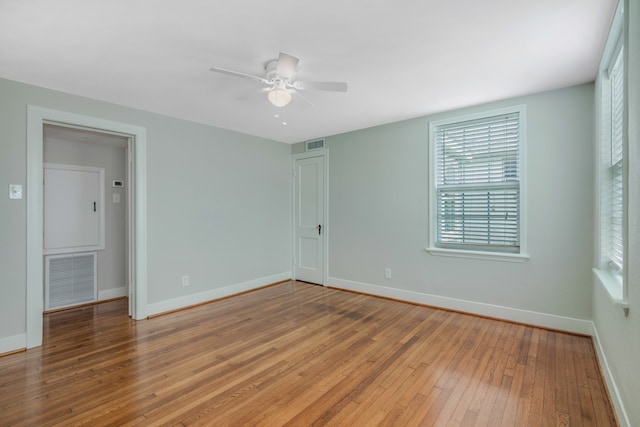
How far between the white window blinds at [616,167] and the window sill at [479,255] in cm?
83

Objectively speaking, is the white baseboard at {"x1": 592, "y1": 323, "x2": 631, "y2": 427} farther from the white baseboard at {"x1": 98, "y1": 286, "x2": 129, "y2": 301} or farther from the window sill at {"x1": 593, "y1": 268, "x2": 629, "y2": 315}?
the white baseboard at {"x1": 98, "y1": 286, "x2": 129, "y2": 301}

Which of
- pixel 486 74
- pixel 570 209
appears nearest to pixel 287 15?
pixel 486 74

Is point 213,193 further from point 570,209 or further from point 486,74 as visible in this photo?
point 570,209

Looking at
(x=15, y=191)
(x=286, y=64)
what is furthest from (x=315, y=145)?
(x=15, y=191)

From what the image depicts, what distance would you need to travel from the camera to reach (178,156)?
3881 mm

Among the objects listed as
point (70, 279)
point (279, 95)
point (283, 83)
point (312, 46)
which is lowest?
point (70, 279)

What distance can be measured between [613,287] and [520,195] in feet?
4.53

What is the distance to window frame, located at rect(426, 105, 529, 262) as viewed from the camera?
3.22m

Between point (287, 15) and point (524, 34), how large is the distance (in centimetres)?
159

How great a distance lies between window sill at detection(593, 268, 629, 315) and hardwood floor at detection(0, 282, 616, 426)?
2.33 feet

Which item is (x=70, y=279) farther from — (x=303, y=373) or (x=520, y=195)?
(x=520, y=195)

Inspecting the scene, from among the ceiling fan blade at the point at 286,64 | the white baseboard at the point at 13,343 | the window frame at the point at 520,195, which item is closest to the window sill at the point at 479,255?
the window frame at the point at 520,195

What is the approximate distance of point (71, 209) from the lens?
4.20 m

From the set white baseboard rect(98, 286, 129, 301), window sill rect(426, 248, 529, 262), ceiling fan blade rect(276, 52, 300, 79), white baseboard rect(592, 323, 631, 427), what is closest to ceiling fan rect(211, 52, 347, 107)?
ceiling fan blade rect(276, 52, 300, 79)
